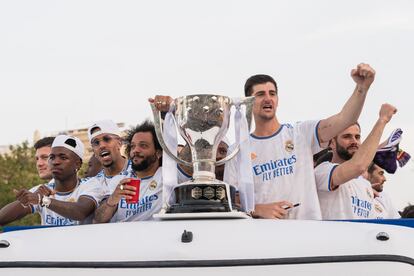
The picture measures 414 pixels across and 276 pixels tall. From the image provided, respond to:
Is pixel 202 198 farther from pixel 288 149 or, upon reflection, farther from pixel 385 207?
pixel 385 207

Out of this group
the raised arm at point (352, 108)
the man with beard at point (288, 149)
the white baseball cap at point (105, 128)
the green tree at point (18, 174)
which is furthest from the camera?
the green tree at point (18, 174)

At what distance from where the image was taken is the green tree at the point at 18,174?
27531mm

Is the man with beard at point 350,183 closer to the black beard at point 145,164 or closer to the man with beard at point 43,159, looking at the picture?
the black beard at point 145,164

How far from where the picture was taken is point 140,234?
2.68 metres

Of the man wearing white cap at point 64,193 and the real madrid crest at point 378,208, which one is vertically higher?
the man wearing white cap at point 64,193

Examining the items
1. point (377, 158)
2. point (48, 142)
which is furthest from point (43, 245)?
point (48, 142)

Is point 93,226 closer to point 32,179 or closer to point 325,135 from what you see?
point 325,135

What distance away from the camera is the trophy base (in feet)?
9.78

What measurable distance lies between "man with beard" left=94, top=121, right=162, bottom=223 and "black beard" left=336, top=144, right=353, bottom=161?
120 centimetres

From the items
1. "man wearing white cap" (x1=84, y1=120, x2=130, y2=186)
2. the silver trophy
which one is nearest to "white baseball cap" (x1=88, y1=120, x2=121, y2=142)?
"man wearing white cap" (x1=84, y1=120, x2=130, y2=186)

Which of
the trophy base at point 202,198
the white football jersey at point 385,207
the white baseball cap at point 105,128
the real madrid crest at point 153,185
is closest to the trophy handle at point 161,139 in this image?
the trophy base at point 202,198

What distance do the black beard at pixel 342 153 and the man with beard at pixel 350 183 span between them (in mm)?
283

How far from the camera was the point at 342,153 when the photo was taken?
5.51 meters

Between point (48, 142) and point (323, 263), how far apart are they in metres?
5.39
